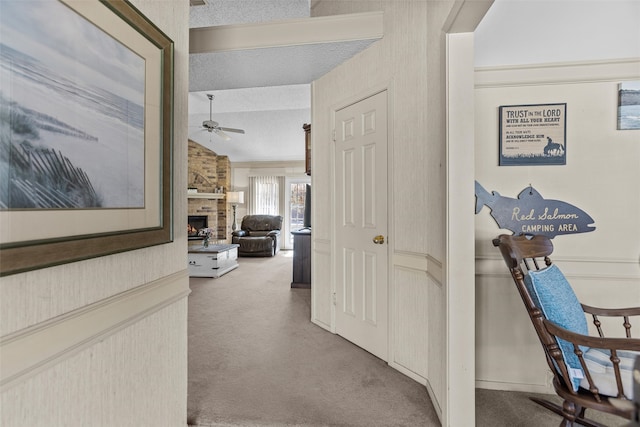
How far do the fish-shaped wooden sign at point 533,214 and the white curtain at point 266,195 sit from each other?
703cm

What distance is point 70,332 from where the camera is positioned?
3.12ft

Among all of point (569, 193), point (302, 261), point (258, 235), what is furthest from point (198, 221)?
point (569, 193)

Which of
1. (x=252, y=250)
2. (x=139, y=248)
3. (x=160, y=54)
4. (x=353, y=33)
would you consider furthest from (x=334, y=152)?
(x=252, y=250)

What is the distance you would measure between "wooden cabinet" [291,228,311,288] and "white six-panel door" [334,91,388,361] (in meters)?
1.63

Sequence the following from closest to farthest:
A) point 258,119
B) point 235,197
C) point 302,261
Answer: point 302,261, point 258,119, point 235,197

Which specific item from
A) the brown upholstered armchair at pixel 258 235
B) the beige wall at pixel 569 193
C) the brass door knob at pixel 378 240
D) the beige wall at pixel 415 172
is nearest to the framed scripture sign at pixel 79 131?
the beige wall at pixel 415 172

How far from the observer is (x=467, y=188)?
5.18ft

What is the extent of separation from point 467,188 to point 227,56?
2.11 metres

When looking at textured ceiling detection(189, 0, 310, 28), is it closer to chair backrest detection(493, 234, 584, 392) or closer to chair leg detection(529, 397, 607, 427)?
chair backrest detection(493, 234, 584, 392)

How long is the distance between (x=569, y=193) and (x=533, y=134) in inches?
17.8

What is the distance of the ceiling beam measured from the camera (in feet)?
7.61

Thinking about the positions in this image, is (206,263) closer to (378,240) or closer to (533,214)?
(378,240)

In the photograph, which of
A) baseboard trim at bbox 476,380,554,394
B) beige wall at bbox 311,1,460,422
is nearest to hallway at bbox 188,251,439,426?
beige wall at bbox 311,1,460,422

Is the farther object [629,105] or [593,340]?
[629,105]
